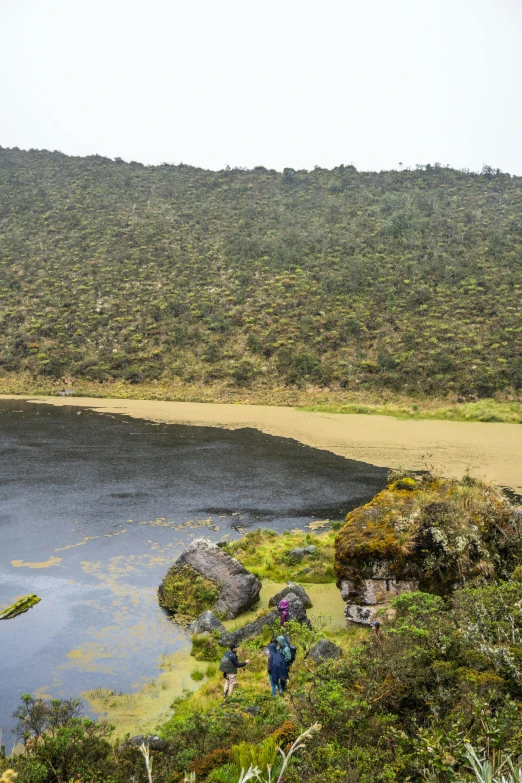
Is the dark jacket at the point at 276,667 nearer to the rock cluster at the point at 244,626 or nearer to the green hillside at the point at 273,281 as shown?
the rock cluster at the point at 244,626

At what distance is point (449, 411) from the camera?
3356 centimetres

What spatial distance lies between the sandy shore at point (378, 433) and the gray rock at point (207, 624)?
11146mm

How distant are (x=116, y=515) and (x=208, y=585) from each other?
6.21 meters

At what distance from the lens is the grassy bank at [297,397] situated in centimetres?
3331

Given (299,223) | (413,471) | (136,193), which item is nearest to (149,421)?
(413,471)

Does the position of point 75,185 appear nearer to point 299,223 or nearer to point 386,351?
point 299,223

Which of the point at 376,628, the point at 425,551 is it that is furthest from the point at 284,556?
the point at 376,628

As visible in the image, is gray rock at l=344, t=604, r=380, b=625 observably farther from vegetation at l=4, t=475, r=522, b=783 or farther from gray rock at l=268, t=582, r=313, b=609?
gray rock at l=268, t=582, r=313, b=609

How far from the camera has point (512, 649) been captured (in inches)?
240

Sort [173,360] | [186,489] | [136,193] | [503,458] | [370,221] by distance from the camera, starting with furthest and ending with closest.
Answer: [136,193], [370,221], [173,360], [503,458], [186,489]

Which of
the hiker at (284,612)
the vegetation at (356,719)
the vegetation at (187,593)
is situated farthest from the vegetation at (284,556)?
the vegetation at (356,719)

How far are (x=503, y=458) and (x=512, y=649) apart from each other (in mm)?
19547

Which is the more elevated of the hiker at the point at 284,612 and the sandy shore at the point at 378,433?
the sandy shore at the point at 378,433

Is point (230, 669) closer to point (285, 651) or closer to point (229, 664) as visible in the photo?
point (229, 664)
